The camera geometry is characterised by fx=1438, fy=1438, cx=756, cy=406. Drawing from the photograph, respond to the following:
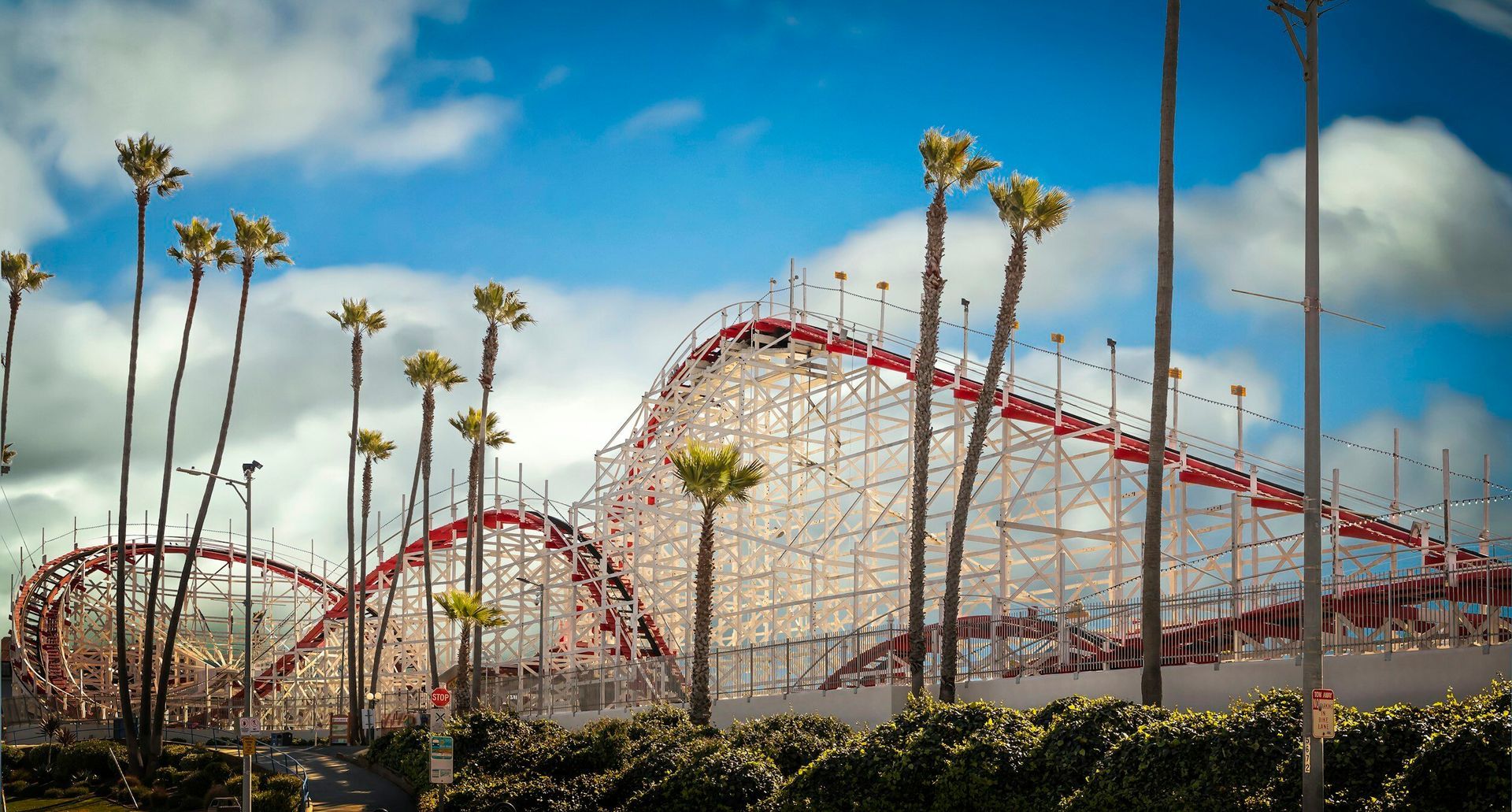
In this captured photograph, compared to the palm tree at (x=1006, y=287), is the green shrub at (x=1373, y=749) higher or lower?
lower

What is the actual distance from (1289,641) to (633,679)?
1796 cm

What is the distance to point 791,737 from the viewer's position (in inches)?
779

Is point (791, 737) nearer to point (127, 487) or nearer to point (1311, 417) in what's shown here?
point (1311, 417)

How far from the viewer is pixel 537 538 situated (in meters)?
43.8

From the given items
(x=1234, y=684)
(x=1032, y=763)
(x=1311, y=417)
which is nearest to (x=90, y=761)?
(x=1032, y=763)

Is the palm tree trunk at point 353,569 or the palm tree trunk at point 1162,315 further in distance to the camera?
the palm tree trunk at point 353,569

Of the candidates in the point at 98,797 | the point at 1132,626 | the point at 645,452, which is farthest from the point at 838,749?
the point at 645,452

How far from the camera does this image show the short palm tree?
124ft

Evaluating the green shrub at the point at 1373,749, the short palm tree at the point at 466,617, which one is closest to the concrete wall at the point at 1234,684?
the green shrub at the point at 1373,749

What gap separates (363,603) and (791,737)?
2985 centimetres

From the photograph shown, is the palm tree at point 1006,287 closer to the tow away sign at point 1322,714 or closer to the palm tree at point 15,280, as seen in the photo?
the tow away sign at point 1322,714

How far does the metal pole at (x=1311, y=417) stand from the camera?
13344 mm

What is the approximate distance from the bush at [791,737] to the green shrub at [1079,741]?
11.3 feet

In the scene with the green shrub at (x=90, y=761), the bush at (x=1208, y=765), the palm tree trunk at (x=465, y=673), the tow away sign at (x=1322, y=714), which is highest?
the tow away sign at (x=1322, y=714)
